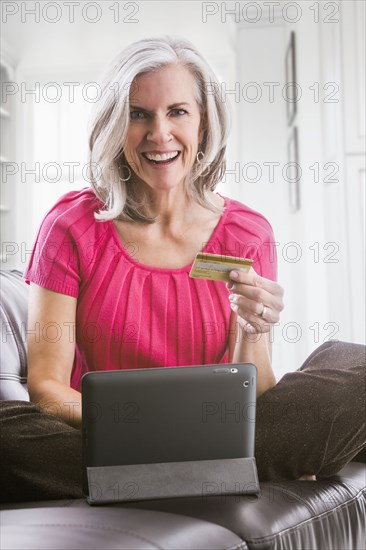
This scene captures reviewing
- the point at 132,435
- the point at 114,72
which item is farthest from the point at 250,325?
the point at 114,72

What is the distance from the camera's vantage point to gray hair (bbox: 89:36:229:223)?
1.85 meters

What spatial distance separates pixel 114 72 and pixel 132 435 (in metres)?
0.96

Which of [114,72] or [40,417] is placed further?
[114,72]

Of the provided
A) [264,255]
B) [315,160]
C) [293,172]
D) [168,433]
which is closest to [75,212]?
[264,255]

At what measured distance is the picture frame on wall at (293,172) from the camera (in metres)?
4.21

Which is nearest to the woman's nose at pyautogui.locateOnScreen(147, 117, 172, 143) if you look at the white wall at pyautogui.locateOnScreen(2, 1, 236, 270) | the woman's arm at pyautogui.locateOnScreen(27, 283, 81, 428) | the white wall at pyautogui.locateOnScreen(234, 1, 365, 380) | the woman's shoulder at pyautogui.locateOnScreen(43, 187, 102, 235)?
the woman's shoulder at pyautogui.locateOnScreen(43, 187, 102, 235)

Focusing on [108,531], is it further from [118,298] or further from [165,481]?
[118,298]

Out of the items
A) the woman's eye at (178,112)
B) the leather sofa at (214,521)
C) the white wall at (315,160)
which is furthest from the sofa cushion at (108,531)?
the white wall at (315,160)

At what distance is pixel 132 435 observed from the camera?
1215 millimetres

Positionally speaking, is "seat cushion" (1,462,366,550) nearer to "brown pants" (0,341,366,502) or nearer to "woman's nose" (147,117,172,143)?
"brown pants" (0,341,366,502)

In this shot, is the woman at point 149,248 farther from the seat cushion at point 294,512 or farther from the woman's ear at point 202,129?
the seat cushion at point 294,512

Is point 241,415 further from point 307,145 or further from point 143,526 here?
point 307,145

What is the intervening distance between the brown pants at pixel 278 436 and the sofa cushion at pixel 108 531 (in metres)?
0.15

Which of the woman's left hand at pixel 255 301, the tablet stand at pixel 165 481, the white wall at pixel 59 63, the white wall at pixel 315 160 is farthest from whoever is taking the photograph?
the white wall at pixel 59 63
